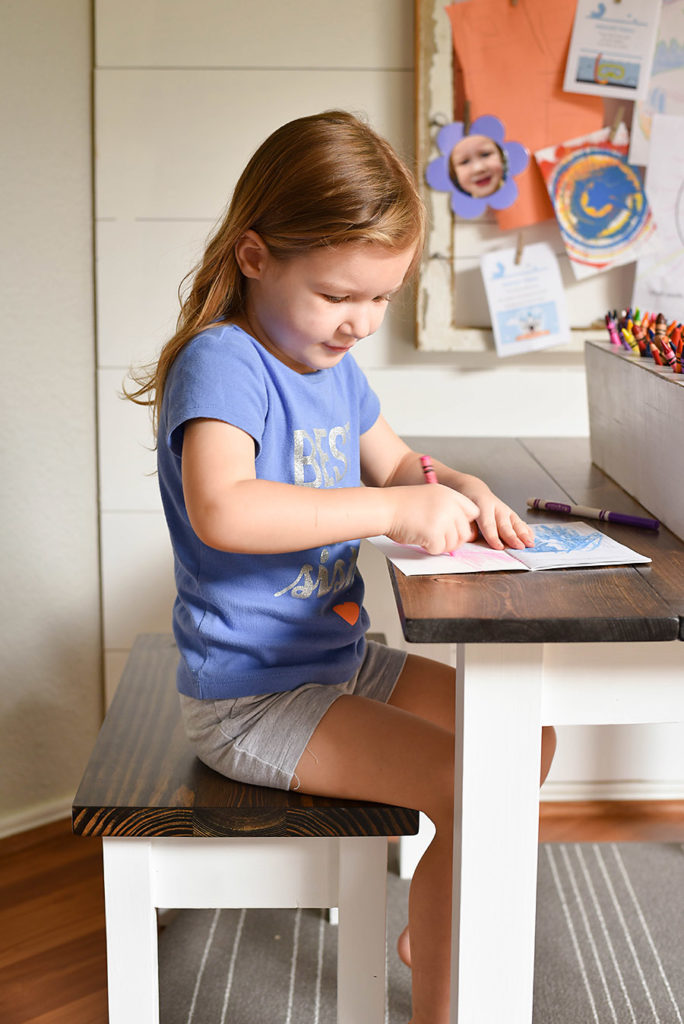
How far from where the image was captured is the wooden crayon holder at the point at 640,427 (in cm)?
110

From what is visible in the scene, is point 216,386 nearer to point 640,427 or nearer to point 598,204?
point 640,427

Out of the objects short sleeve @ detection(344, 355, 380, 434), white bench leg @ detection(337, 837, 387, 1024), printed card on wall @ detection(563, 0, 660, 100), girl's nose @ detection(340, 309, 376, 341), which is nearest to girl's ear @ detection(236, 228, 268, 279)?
girl's nose @ detection(340, 309, 376, 341)

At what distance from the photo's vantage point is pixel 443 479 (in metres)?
1.24

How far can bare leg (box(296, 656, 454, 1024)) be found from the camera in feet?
3.40

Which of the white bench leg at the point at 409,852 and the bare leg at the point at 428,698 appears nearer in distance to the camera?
the bare leg at the point at 428,698

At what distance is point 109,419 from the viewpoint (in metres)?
1.83

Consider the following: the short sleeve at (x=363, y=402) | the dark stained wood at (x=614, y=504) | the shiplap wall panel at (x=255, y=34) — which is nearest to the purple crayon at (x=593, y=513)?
the dark stained wood at (x=614, y=504)

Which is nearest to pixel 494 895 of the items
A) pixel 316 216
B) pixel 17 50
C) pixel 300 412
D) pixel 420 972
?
pixel 420 972

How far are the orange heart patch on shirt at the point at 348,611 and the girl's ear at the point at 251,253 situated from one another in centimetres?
36

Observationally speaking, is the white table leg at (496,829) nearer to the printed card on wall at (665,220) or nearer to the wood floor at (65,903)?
the wood floor at (65,903)

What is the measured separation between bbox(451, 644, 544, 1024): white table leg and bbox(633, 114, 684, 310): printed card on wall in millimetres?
1114

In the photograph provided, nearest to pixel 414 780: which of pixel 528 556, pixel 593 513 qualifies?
pixel 528 556

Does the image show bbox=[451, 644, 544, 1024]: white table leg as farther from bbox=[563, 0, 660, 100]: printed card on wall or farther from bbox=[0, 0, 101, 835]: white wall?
bbox=[563, 0, 660, 100]: printed card on wall

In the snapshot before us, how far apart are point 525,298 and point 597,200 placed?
0.20 metres
